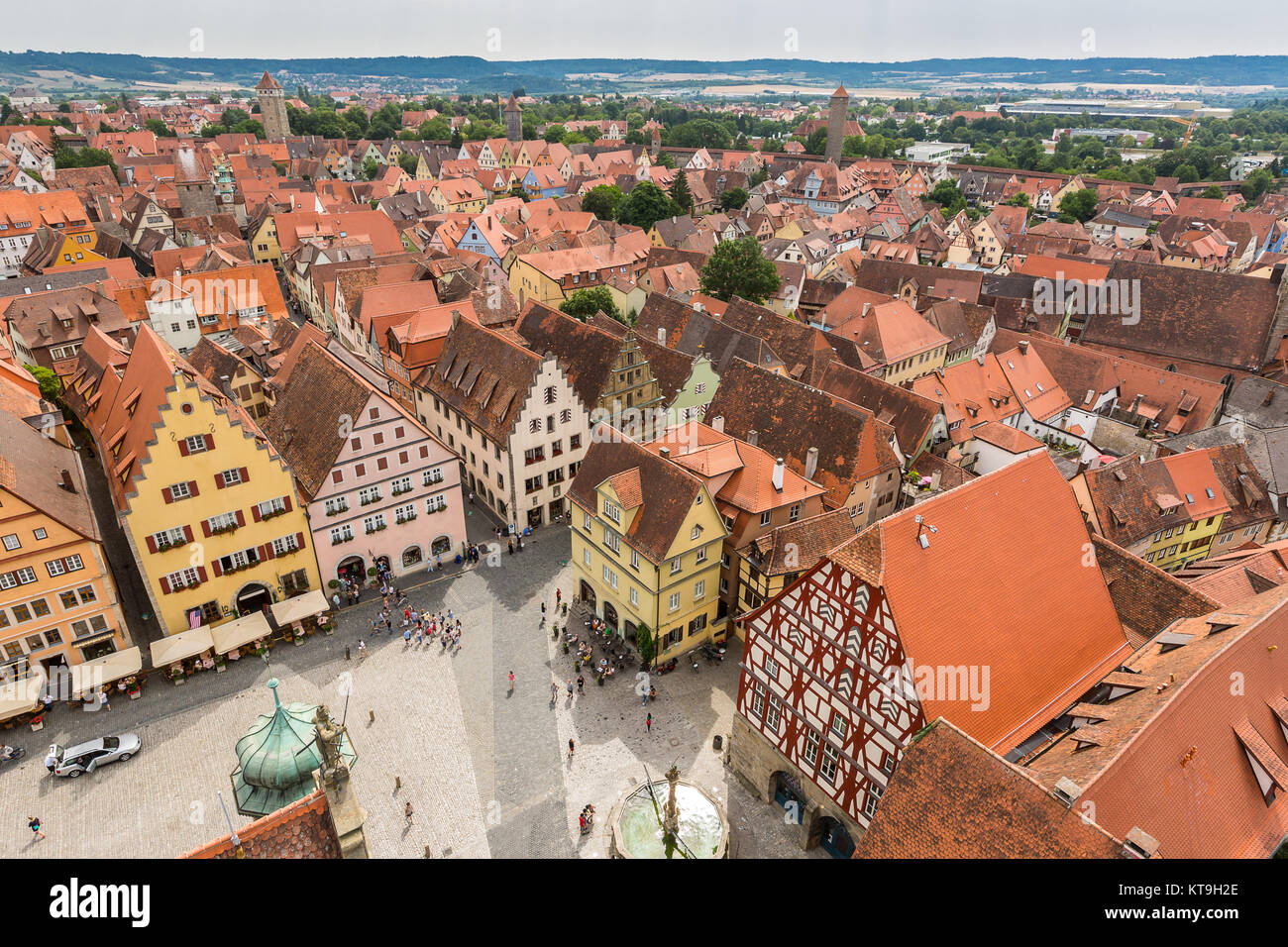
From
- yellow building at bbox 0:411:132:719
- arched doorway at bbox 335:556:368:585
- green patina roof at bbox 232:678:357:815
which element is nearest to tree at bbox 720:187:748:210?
arched doorway at bbox 335:556:368:585

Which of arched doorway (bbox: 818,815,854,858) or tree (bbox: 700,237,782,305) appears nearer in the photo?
arched doorway (bbox: 818,815,854,858)

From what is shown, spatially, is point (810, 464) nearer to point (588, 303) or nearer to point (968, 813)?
point (968, 813)

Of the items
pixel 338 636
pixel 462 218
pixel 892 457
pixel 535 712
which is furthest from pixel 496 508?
pixel 462 218

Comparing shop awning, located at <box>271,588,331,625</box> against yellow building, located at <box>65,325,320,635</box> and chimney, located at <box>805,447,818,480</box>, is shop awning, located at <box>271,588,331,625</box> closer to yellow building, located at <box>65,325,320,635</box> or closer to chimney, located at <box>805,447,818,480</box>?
yellow building, located at <box>65,325,320,635</box>

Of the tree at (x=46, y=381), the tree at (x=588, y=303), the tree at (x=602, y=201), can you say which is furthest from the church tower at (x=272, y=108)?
the tree at (x=46, y=381)

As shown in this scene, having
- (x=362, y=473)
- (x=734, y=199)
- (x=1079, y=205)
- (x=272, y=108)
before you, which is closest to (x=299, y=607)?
(x=362, y=473)

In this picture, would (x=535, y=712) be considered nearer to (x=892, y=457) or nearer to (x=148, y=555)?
(x=148, y=555)
